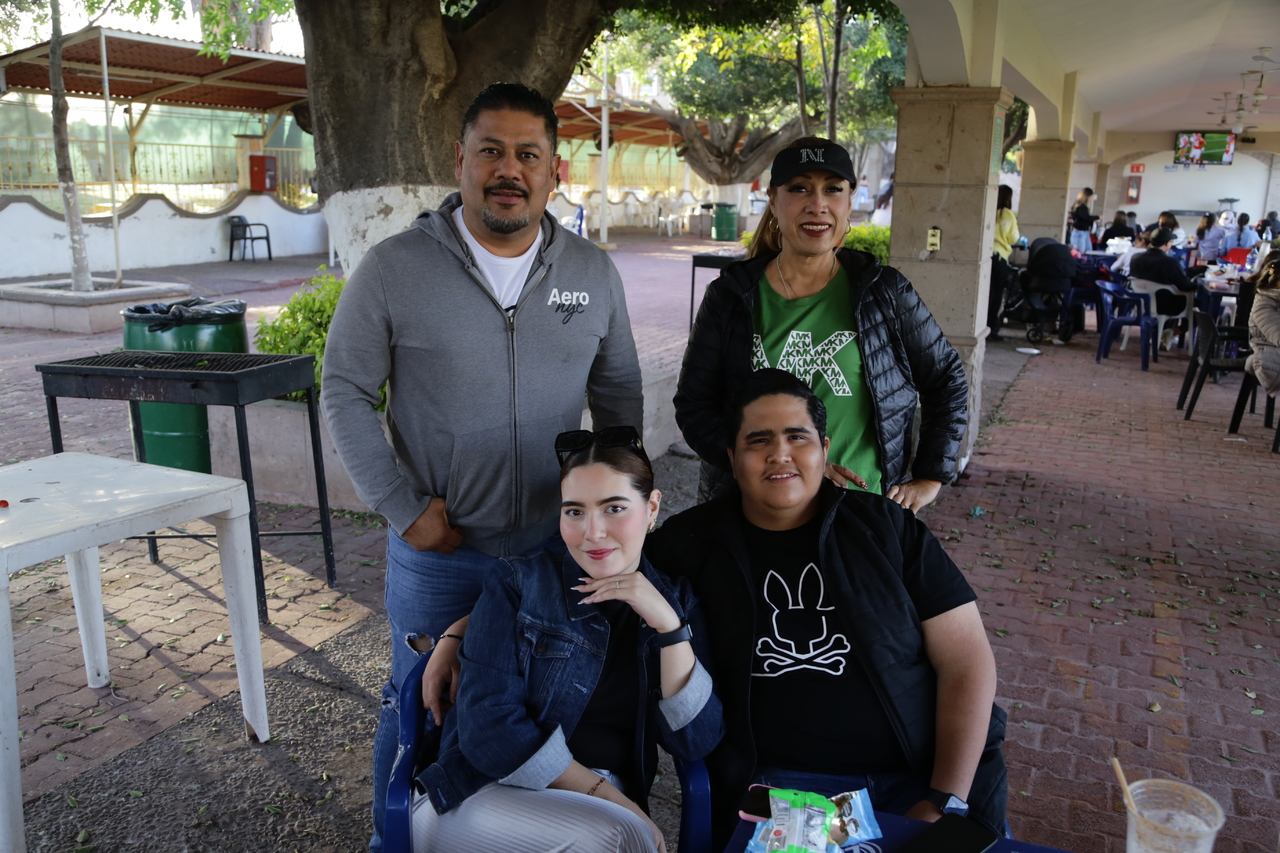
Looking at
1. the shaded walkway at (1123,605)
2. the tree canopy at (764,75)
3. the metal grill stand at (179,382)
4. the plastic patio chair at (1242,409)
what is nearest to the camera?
the shaded walkway at (1123,605)

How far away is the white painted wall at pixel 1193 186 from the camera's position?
125 ft

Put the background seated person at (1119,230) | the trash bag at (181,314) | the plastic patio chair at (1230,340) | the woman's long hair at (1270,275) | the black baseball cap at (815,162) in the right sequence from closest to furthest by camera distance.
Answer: the black baseball cap at (815,162) < the trash bag at (181,314) < the woman's long hair at (1270,275) < the plastic patio chair at (1230,340) < the background seated person at (1119,230)

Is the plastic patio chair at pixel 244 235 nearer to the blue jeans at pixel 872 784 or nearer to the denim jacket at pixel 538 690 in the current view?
the denim jacket at pixel 538 690

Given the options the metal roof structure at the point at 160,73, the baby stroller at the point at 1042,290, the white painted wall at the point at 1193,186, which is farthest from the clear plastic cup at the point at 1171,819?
the white painted wall at the point at 1193,186

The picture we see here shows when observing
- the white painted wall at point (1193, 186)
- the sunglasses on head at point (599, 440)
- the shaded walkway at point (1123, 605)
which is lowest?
the shaded walkway at point (1123, 605)

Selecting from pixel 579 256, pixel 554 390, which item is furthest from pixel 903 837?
pixel 579 256

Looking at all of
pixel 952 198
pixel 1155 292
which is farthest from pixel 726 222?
pixel 952 198

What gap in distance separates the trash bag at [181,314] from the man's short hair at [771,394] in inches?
144

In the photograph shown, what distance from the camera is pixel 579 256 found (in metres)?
2.52

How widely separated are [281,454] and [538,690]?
4.06 metres

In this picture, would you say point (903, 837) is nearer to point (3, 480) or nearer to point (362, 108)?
point (3, 480)

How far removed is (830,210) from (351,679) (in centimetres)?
252

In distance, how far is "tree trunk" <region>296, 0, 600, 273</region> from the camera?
5109mm

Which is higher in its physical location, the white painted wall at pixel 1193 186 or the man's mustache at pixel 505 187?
the white painted wall at pixel 1193 186
